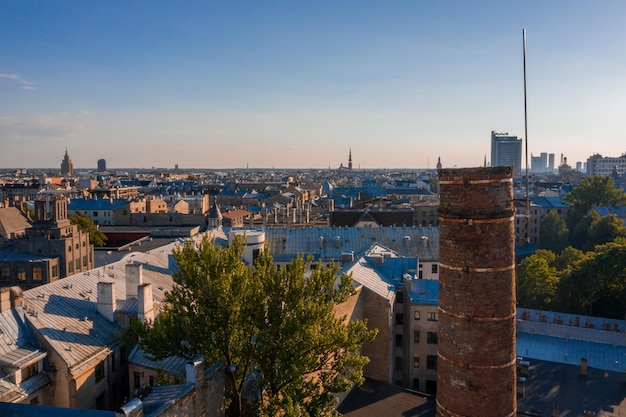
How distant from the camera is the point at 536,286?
2263 inches

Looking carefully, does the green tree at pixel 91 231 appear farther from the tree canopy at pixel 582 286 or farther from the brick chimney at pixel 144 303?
the tree canopy at pixel 582 286

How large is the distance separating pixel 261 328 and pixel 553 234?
8622 centimetres

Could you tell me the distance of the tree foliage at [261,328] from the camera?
19.4 m

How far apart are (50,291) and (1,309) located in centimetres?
499

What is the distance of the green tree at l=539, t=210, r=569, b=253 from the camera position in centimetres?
9181

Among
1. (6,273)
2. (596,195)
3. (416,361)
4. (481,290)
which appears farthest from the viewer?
(596,195)

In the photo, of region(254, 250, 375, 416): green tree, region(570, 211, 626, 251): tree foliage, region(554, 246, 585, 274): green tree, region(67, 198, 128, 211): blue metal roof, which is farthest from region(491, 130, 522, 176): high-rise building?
region(67, 198, 128, 211): blue metal roof

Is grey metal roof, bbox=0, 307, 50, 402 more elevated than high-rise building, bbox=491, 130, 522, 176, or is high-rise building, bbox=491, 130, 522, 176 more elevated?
high-rise building, bbox=491, 130, 522, 176

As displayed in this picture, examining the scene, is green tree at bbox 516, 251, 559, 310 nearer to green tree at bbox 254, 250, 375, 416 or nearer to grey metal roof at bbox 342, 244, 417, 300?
grey metal roof at bbox 342, 244, 417, 300

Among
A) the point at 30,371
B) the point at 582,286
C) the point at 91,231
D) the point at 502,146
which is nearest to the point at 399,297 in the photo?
the point at 582,286

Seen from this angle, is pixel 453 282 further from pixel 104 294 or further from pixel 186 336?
pixel 104 294

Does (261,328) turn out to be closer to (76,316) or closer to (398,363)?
(76,316)

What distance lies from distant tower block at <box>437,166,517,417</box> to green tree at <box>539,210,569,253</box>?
83.7 m

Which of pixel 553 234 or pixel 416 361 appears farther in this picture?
pixel 553 234
